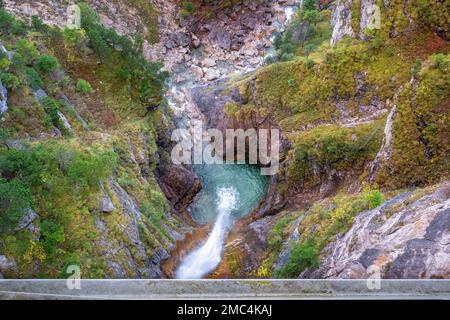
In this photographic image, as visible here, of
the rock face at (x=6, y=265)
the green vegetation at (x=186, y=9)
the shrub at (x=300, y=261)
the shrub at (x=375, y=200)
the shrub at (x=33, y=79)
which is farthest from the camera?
the green vegetation at (x=186, y=9)

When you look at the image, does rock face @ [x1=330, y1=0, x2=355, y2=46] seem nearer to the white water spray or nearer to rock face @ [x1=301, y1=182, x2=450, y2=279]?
the white water spray

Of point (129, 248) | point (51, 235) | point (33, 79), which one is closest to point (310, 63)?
point (33, 79)

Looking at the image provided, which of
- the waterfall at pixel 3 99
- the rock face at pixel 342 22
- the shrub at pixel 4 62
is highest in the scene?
the rock face at pixel 342 22

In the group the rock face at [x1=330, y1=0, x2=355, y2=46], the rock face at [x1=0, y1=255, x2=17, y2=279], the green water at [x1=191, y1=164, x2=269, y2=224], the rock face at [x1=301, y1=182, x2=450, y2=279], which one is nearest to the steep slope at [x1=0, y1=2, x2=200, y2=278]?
the rock face at [x1=0, y1=255, x2=17, y2=279]

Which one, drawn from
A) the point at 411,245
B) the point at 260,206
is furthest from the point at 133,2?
the point at 411,245

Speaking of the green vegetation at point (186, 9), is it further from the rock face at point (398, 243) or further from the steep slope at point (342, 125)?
the rock face at point (398, 243)

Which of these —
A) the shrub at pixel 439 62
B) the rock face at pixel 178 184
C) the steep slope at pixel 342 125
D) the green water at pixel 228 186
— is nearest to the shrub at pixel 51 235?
the steep slope at pixel 342 125

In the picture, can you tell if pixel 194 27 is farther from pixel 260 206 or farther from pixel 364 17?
pixel 260 206
